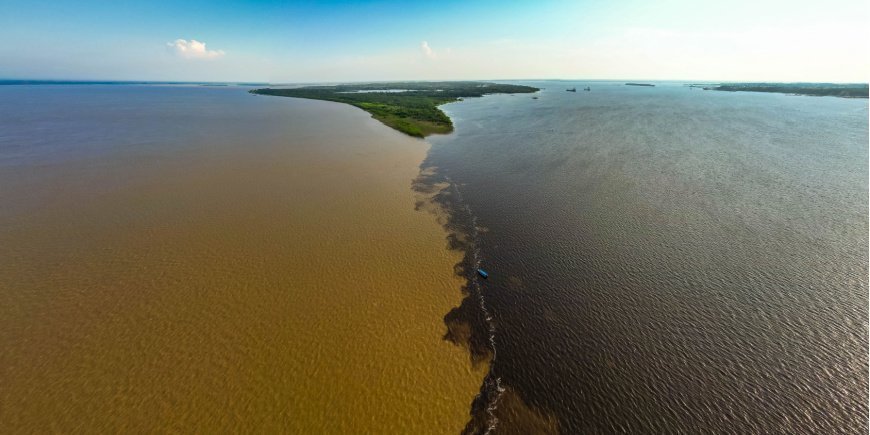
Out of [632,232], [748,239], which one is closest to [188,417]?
[632,232]

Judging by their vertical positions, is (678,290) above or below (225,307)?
above

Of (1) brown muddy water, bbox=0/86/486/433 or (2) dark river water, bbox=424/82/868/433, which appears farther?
(2) dark river water, bbox=424/82/868/433

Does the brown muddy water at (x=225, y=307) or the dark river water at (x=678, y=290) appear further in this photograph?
the dark river water at (x=678, y=290)

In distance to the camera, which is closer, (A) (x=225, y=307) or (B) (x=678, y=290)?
(A) (x=225, y=307)
